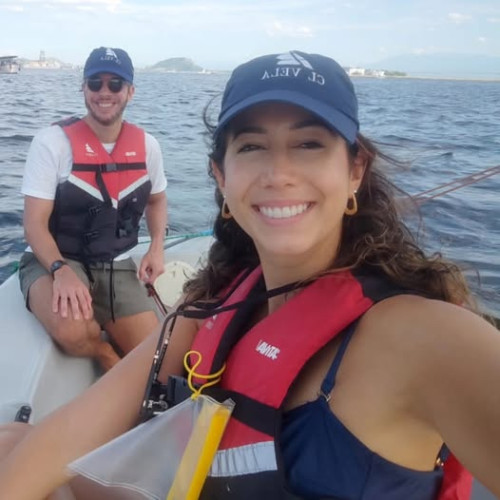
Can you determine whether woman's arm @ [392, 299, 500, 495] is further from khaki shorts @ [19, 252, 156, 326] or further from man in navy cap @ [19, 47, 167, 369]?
khaki shorts @ [19, 252, 156, 326]

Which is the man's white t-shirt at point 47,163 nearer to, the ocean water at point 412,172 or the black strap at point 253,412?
the ocean water at point 412,172

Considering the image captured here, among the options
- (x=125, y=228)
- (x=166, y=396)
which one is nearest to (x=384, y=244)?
(x=166, y=396)

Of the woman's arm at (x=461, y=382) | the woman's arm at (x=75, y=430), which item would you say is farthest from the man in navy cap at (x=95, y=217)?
the woman's arm at (x=461, y=382)

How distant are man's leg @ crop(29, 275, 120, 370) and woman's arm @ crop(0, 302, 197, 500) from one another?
3.95 feet

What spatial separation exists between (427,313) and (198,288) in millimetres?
875

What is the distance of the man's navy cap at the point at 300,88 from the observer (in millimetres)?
1295

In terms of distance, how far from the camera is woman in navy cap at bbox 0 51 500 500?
1.09m

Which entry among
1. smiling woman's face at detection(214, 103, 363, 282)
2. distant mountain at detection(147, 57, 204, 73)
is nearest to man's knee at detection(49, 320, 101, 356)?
smiling woman's face at detection(214, 103, 363, 282)

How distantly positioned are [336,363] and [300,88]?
1.85ft

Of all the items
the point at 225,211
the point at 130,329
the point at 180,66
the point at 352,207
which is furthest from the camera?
the point at 180,66

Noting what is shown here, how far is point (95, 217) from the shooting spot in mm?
3271

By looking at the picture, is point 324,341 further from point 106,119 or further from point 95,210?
point 106,119

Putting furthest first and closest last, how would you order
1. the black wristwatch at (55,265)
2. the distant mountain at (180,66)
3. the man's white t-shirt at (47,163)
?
1. the distant mountain at (180,66)
2. the man's white t-shirt at (47,163)
3. the black wristwatch at (55,265)

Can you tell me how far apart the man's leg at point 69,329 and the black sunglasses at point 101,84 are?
1042 mm
